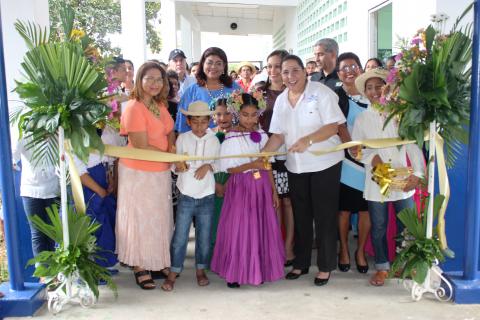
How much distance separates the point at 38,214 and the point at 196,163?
134 cm

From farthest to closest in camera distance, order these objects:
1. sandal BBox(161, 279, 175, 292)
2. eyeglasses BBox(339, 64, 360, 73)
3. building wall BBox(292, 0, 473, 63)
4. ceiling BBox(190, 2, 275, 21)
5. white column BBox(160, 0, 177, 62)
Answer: ceiling BBox(190, 2, 275, 21), white column BBox(160, 0, 177, 62), building wall BBox(292, 0, 473, 63), eyeglasses BBox(339, 64, 360, 73), sandal BBox(161, 279, 175, 292)

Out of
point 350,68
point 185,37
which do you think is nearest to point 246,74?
point 350,68

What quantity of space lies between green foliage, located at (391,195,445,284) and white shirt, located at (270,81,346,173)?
2.54 ft

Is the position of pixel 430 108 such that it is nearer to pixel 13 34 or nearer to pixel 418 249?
pixel 418 249

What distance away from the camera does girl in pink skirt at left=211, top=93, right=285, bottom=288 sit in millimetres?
4176

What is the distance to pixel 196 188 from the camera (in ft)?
13.8

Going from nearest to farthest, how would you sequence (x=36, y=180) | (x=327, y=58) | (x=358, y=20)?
(x=36, y=180) < (x=327, y=58) < (x=358, y=20)

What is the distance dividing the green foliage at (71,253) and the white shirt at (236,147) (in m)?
1.19

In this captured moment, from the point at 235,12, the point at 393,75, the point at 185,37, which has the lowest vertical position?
the point at 393,75

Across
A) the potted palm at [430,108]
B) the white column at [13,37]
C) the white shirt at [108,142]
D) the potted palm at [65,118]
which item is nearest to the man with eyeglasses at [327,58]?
the potted palm at [430,108]

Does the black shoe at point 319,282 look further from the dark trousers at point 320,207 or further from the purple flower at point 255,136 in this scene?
the purple flower at point 255,136

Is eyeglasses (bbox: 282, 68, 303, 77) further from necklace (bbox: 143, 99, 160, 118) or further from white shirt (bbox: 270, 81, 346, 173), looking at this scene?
necklace (bbox: 143, 99, 160, 118)

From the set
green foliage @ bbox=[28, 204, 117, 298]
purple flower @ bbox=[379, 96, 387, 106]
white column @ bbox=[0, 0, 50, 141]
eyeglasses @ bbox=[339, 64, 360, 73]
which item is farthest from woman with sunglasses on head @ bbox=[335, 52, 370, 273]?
white column @ bbox=[0, 0, 50, 141]

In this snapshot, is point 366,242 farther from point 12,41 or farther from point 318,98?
Answer: point 12,41
